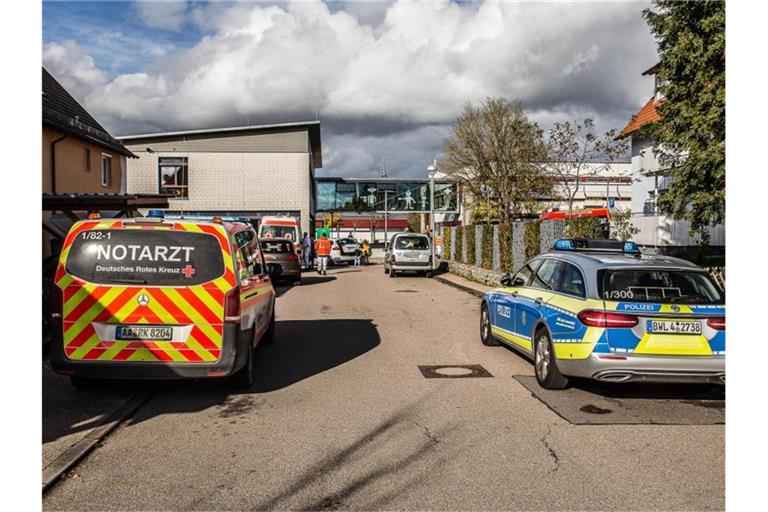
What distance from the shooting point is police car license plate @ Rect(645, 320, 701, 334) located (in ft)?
23.2

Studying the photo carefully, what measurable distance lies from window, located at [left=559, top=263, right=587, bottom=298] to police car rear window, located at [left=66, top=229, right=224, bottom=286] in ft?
12.3

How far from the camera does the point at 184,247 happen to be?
727 centimetres

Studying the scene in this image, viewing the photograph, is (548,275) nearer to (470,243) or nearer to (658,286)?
(658,286)

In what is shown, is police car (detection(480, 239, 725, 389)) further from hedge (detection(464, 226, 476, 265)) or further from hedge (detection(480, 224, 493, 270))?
hedge (detection(464, 226, 476, 265))

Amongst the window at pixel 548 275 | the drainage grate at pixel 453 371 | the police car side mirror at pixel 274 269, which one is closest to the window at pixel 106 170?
the police car side mirror at pixel 274 269

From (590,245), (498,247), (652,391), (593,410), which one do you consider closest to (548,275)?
(590,245)

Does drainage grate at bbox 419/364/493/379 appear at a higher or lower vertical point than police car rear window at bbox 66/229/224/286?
lower

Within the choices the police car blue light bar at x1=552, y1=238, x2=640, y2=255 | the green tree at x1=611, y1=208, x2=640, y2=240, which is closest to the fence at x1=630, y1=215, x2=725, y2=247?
the green tree at x1=611, y1=208, x2=640, y2=240

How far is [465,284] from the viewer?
2473 cm

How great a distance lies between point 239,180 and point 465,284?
86.4 feet

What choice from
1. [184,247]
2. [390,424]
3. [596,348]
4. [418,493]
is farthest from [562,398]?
[184,247]

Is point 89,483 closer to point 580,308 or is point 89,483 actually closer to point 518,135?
point 580,308

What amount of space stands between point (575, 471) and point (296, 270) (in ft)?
63.9

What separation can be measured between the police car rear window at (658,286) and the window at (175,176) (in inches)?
1681
